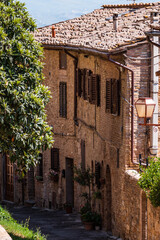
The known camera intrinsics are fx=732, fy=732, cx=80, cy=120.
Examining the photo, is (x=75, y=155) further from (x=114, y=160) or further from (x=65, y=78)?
(x=114, y=160)

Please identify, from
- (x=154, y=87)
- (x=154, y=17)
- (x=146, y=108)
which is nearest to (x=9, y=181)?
(x=154, y=17)

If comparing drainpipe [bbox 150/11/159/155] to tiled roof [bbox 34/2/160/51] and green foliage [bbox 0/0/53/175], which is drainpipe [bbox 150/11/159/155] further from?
green foliage [bbox 0/0/53/175]

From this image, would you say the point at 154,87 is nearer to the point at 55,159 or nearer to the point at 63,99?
the point at 63,99

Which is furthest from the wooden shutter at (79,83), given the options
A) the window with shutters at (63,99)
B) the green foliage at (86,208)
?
the green foliage at (86,208)

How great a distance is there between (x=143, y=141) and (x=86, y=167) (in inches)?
257

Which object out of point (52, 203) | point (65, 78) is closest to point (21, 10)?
point (65, 78)

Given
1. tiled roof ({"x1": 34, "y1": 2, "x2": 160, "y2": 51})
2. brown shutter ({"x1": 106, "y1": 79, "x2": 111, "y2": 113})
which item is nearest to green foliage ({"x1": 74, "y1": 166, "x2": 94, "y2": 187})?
brown shutter ({"x1": 106, "y1": 79, "x2": 111, "y2": 113})

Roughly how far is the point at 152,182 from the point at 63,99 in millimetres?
13229

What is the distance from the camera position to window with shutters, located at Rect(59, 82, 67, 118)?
30.0m

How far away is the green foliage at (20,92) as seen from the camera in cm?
1947

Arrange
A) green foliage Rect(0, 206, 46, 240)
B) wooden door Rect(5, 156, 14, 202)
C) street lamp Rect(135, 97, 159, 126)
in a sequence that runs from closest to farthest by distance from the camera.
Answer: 1. street lamp Rect(135, 97, 159, 126)
2. green foliage Rect(0, 206, 46, 240)
3. wooden door Rect(5, 156, 14, 202)

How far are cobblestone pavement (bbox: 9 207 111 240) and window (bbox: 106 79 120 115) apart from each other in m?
4.05

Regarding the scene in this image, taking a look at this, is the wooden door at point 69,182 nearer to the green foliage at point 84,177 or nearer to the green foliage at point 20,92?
the green foliage at point 84,177

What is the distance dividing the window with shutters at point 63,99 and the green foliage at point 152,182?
12336 millimetres
